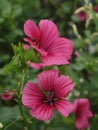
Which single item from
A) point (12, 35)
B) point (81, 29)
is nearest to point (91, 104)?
point (12, 35)

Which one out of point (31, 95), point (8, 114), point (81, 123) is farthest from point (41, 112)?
point (81, 123)

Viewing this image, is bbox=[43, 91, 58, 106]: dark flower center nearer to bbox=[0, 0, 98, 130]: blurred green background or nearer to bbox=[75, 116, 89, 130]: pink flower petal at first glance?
bbox=[0, 0, 98, 130]: blurred green background

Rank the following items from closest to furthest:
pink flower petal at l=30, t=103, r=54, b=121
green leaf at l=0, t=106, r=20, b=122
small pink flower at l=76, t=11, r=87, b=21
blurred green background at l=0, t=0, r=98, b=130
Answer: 1. pink flower petal at l=30, t=103, r=54, b=121
2. green leaf at l=0, t=106, r=20, b=122
3. blurred green background at l=0, t=0, r=98, b=130
4. small pink flower at l=76, t=11, r=87, b=21

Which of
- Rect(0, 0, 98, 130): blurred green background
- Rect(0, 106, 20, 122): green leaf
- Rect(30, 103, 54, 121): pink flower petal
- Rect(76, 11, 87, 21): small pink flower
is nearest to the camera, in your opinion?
Rect(30, 103, 54, 121): pink flower petal

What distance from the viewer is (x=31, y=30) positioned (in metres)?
1.13

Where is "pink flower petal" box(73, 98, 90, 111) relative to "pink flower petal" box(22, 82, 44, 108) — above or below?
below

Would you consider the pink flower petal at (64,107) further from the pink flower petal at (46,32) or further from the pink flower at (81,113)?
the pink flower at (81,113)

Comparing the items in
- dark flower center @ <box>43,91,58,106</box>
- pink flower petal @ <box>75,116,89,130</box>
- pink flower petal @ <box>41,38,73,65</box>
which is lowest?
pink flower petal @ <box>75,116,89,130</box>

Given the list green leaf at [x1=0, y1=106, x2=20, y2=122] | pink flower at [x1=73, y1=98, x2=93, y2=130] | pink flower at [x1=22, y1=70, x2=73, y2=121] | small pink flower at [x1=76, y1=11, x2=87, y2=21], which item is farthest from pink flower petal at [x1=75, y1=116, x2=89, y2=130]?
small pink flower at [x1=76, y1=11, x2=87, y2=21]

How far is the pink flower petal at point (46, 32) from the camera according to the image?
1.17 m

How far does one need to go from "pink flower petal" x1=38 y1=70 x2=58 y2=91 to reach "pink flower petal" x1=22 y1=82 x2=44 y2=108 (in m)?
0.02

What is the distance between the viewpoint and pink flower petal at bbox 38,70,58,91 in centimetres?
114

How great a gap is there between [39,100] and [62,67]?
0.40 metres

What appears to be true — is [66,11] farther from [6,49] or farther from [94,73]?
[94,73]
